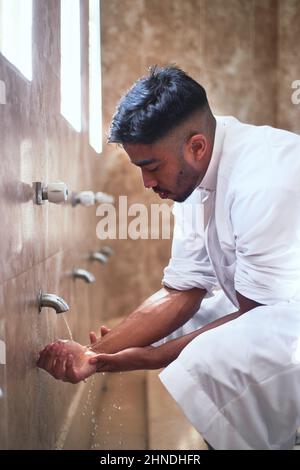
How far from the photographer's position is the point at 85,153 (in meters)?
2.63

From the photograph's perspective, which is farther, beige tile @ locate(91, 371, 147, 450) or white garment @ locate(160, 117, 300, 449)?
beige tile @ locate(91, 371, 147, 450)

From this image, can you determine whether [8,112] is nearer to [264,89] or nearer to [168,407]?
[168,407]

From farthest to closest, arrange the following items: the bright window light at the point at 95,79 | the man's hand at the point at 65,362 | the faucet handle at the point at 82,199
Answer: the bright window light at the point at 95,79
the faucet handle at the point at 82,199
the man's hand at the point at 65,362

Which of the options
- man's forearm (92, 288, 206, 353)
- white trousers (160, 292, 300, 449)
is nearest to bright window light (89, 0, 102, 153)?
man's forearm (92, 288, 206, 353)

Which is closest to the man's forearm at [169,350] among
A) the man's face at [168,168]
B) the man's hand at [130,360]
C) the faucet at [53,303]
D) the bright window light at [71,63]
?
the man's hand at [130,360]

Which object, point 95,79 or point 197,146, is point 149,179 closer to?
point 197,146

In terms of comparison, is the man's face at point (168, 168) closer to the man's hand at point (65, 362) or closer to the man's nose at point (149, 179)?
the man's nose at point (149, 179)

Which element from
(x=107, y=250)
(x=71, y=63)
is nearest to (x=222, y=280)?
(x=71, y=63)

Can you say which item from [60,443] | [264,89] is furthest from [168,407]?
[264,89]

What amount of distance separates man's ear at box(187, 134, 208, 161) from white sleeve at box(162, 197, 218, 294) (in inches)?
8.2

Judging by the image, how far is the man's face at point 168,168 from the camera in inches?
58.6

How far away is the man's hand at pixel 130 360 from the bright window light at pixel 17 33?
26.3 inches

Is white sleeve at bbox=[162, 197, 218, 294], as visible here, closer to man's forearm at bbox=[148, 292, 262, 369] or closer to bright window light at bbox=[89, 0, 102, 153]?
man's forearm at bbox=[148, 292, 262, 369]

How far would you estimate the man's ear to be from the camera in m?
1.51
